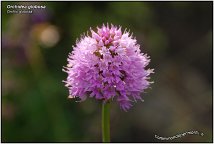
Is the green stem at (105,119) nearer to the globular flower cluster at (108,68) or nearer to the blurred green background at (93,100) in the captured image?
the globular flower cluster at (108,68)

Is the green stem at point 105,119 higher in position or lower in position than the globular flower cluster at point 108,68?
lower

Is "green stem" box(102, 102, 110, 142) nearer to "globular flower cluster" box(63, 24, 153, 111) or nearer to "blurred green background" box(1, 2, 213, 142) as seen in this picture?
"globular flower cluster" box(63, 24, 153, 111)

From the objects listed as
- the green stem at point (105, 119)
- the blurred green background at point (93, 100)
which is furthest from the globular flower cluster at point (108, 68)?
the blurred green background at point (93, 100)

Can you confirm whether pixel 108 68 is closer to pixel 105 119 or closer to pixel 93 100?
pixel 105 119

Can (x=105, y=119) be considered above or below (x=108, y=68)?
below

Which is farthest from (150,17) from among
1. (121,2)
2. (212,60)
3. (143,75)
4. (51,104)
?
(143,75)

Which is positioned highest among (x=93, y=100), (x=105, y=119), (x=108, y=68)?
(x=93, y=100)

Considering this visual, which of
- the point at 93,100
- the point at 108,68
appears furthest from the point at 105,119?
the point at 93,100
